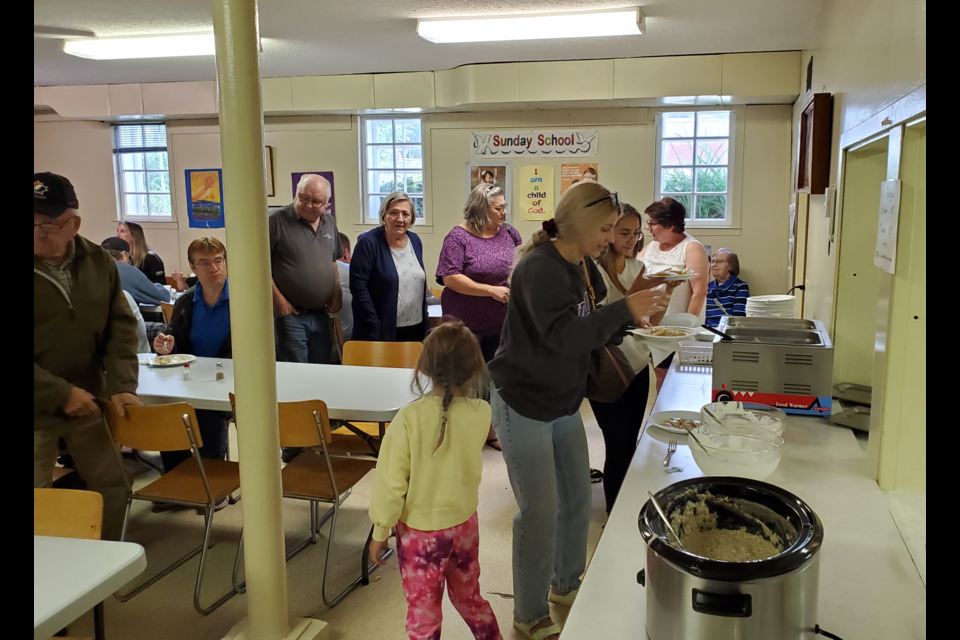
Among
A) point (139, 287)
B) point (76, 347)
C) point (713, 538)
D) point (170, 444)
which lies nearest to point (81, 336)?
point (76, 347)

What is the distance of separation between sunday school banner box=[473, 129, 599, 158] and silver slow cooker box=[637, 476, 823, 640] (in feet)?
18.4

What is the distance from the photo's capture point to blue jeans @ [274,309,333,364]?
3.79m

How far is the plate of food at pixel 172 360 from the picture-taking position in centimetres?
329

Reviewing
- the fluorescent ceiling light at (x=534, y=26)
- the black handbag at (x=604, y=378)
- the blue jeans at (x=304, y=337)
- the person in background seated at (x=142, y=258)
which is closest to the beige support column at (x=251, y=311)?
the black handbag at (x=604, y=378)

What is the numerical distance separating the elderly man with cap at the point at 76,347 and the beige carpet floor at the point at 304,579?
14.4 inches

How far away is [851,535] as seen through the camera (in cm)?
150

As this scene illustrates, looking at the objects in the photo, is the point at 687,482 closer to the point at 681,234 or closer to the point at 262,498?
the point at 262,498

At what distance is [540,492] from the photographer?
211 cm

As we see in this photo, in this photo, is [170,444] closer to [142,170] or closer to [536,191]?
[536,191]

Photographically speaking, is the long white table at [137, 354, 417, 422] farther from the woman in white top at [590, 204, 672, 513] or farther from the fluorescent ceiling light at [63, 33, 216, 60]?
the fluorescent ceiling light at [63, 33, 216, 60]

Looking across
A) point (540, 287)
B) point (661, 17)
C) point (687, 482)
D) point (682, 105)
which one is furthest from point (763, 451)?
point (682, 105)
